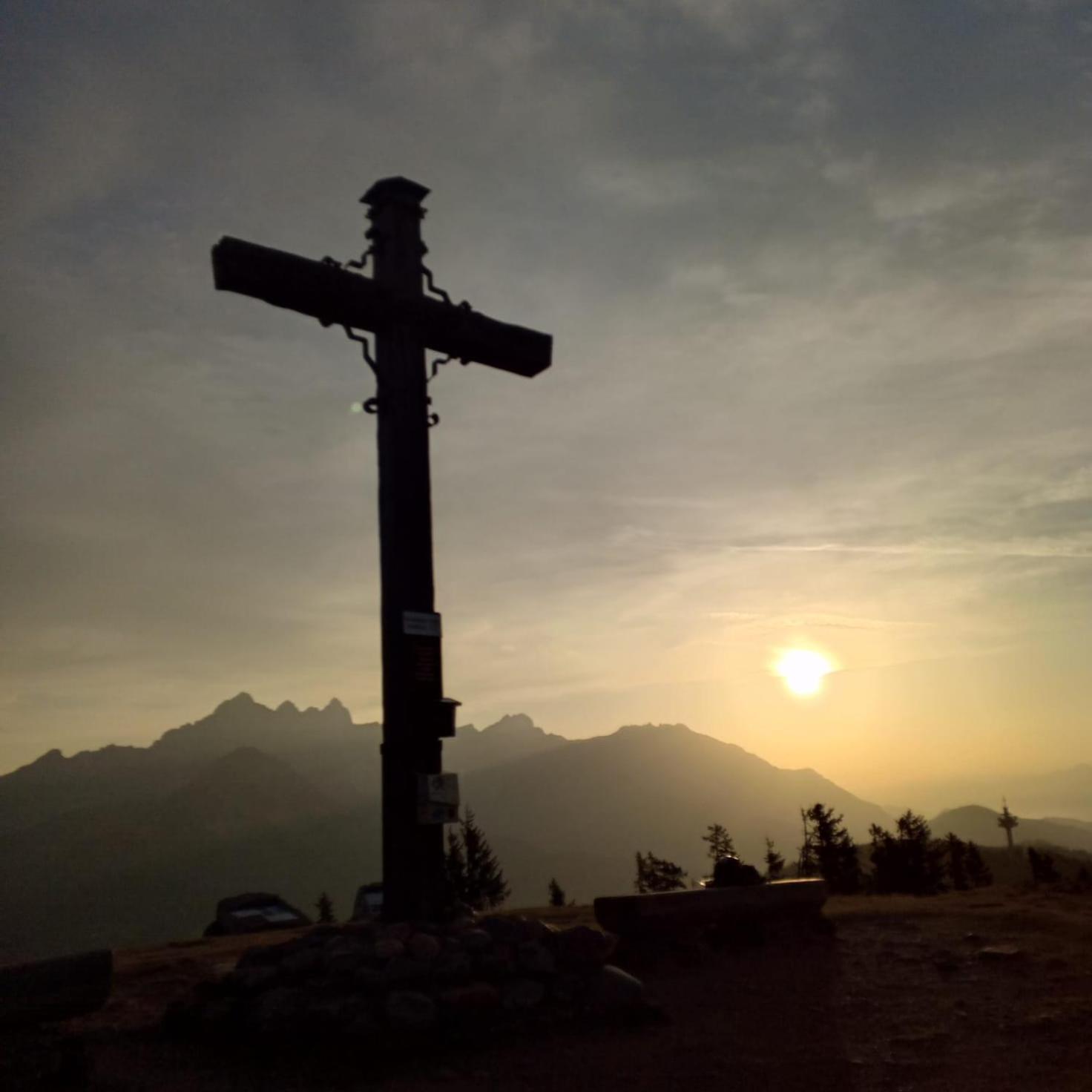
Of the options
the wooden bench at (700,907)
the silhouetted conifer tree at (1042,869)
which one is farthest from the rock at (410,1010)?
the silhouetted conifer tree at (1042,869)

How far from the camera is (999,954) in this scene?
1007cm

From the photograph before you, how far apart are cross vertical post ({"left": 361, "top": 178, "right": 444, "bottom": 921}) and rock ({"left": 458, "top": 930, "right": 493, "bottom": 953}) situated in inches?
42.8

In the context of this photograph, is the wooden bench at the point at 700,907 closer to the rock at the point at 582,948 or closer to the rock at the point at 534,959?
the rock at the point at 582,948

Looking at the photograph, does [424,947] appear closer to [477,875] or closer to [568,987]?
[568,987]

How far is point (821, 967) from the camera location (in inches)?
388

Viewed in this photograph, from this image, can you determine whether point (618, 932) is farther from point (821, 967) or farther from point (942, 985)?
point (942, 985)

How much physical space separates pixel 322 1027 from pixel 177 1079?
40.9 inches

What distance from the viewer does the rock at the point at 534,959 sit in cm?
812

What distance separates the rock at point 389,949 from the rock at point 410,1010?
0.41m

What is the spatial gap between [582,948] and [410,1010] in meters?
1.96

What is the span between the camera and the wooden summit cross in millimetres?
9492

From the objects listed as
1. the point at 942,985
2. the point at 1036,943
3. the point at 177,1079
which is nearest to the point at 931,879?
the point at 1036,943

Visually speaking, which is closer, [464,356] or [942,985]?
[942,985]

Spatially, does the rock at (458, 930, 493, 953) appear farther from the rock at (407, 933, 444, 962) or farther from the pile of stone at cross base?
the rock at (407, 933, 444, 962)
